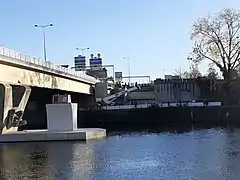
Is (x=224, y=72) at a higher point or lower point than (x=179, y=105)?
higher

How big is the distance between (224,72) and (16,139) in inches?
2532

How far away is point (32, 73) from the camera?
6769 centimetres

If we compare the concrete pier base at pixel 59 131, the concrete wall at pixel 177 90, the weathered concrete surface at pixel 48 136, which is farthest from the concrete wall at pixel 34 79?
the concrete wall at pixel 177 90

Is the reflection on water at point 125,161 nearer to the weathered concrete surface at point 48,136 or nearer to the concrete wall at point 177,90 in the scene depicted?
the weathered concrete surface at point 48,136

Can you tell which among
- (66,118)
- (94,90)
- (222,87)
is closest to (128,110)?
(94,90)

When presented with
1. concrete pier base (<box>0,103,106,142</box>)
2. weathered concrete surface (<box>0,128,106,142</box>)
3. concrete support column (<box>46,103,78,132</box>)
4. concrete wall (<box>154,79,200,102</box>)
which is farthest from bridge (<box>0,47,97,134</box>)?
concrete wall (<box>154,79,200,102</box>)

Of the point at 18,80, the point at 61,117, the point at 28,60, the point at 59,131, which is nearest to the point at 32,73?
the point at 28,60

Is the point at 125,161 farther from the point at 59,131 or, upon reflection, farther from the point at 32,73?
the point at 32,73

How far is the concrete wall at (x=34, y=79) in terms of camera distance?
5861cm

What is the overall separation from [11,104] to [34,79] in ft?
24.9

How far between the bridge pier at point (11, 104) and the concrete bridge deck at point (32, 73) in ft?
3.05

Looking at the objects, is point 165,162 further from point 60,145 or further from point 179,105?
point 179,105

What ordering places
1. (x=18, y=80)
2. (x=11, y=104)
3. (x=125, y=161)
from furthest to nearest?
(x=18, y=80) → (x=11, y=104) → (x=125, y=161)

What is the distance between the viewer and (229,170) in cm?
3044
